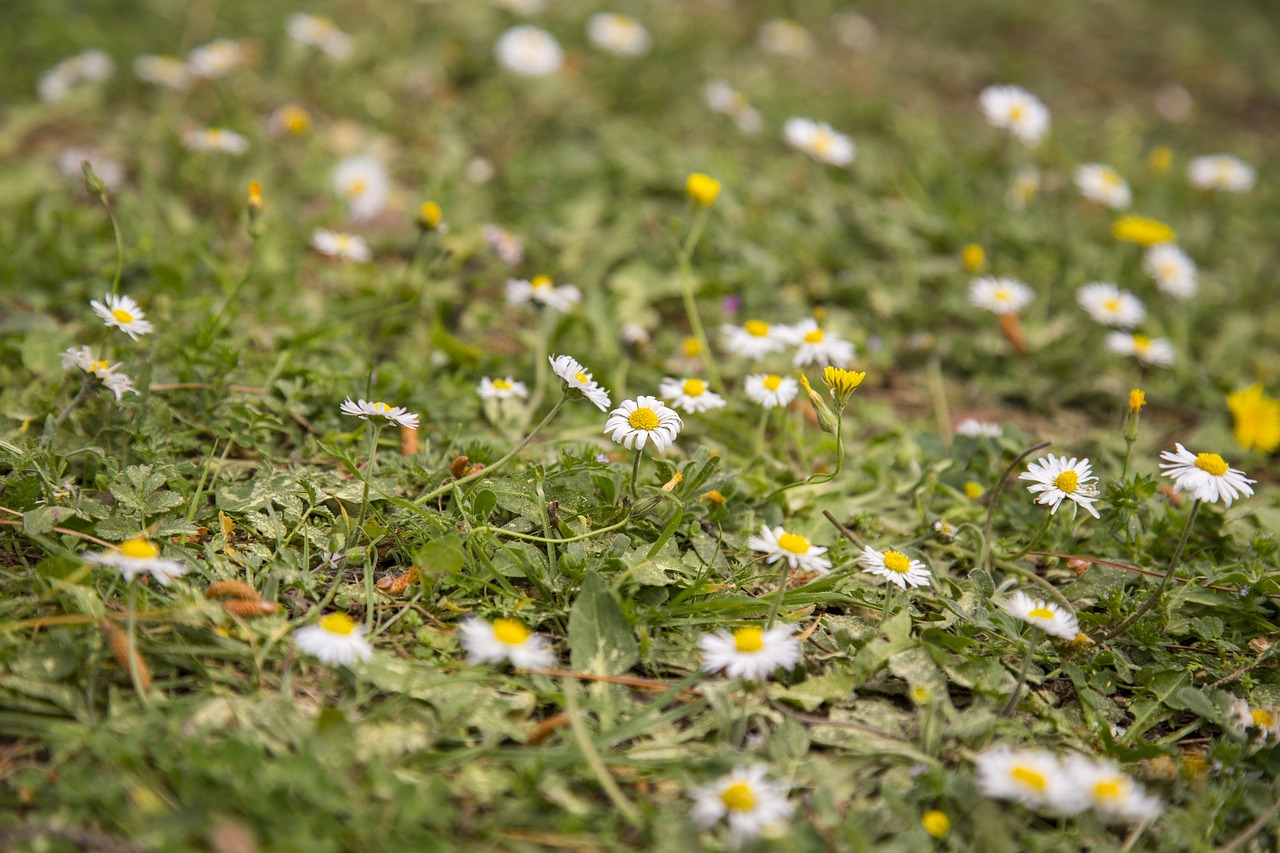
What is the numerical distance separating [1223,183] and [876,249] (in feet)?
5.27

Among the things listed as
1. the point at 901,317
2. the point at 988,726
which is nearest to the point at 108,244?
the point at 901,317

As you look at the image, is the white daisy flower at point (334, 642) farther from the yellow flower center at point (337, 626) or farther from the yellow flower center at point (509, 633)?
the yellow flower center at point (509, 633)

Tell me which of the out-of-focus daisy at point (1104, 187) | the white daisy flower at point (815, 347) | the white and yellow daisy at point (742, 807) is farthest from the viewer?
the out-of-focus daisy at point (1104, 187)

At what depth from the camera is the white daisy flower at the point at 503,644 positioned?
64.3 inches

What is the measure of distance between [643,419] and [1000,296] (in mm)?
1611

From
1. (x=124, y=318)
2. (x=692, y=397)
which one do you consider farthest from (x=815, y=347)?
(x=124, y=318)

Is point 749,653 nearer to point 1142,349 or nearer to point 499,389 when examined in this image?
point 499,389

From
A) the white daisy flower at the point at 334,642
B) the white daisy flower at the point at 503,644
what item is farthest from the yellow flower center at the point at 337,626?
the white daisy flower at the point at 503,644

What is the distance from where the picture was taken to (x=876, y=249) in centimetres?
355

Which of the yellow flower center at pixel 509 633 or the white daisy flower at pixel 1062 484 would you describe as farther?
the white daisy flower at pixel 1062 484

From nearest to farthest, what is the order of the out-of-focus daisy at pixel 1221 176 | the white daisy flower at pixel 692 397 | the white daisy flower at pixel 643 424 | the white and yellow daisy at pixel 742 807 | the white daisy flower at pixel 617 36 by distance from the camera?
1. the white and yellow daisy at pixel 742 807
2. the white daisy flower at pixel 643 424
3. the white daisy flower at pixel 692 397
4. the out-of-focus daisy at pixel 1221 176
5. the white daisy flower at pixel 617 36

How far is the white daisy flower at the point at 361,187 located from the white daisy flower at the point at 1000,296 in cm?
212

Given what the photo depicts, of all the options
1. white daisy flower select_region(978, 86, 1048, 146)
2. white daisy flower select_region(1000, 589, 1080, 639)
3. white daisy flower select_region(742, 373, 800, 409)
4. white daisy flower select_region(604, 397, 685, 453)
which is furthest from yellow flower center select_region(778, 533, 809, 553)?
white daisy flower select_region(978, 86, 1048, 146)

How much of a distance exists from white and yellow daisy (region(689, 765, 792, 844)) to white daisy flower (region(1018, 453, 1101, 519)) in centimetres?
97
